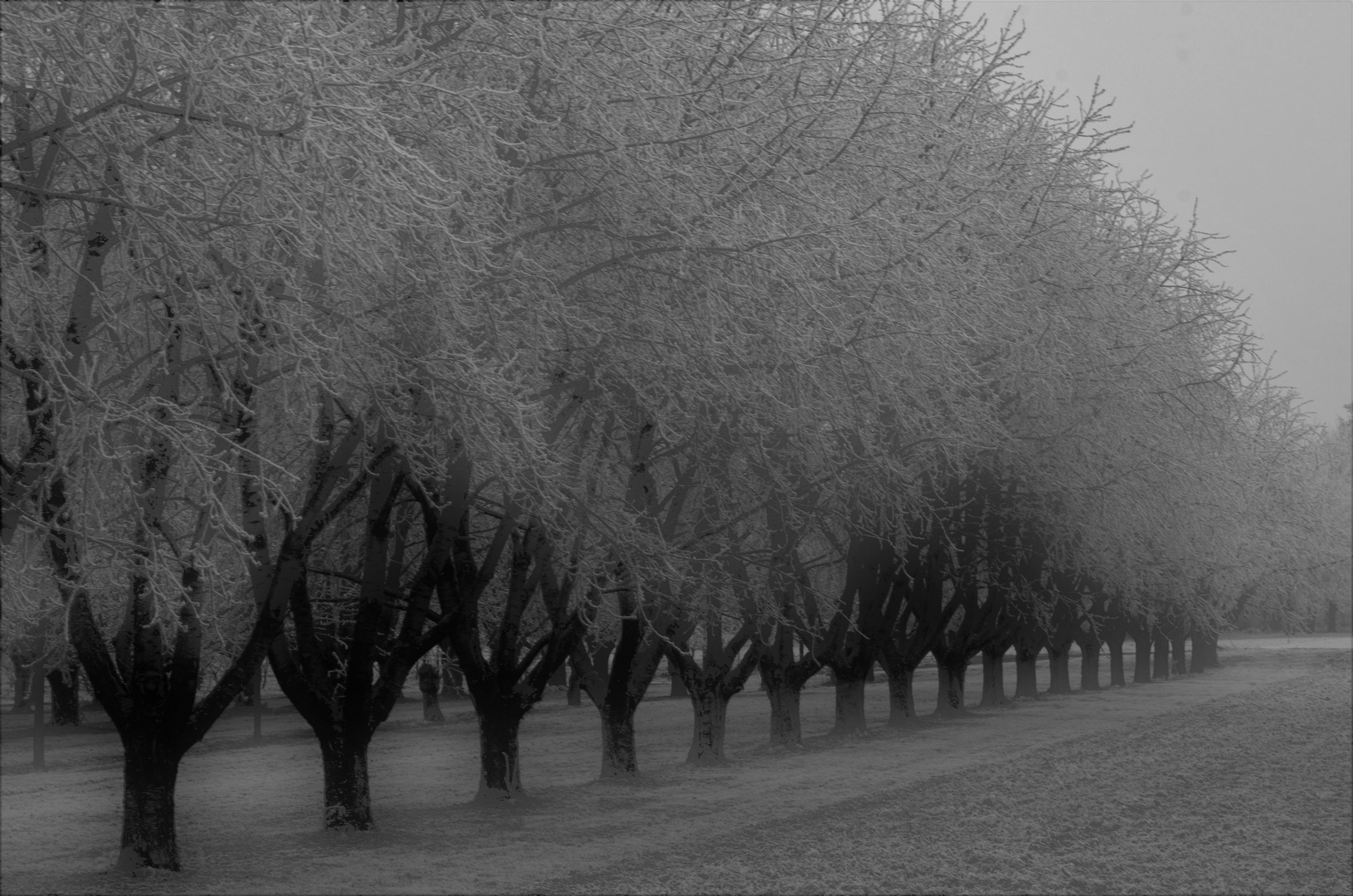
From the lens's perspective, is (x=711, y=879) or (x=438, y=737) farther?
(x=438, y=737)

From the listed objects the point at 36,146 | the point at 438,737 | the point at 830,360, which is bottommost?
the point at 438,737

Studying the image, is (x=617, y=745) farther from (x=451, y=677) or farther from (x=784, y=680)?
(x=451, y=677)

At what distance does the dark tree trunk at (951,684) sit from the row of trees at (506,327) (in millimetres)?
12993

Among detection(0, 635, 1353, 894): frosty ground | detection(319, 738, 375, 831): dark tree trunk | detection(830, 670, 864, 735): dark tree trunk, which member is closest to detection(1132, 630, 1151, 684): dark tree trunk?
detection(0, 635, 1353, 894): frosty ground

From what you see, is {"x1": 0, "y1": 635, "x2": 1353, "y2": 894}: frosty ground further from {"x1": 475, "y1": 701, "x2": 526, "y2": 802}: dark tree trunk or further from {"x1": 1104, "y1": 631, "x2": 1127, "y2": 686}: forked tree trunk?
{"x1": 1104, "y1": 631, "x2": 1127, "y2": 686}: forked tree trunk

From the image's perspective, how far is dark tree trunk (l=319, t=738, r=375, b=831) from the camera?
1434 cm

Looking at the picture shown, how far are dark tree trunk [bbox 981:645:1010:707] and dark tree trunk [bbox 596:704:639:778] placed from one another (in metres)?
18.2

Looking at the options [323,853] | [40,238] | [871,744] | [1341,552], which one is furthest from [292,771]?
[1341,552]

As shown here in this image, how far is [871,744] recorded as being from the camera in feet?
84.8

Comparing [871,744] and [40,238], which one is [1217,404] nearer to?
[871,744]

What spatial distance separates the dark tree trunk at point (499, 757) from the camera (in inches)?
663

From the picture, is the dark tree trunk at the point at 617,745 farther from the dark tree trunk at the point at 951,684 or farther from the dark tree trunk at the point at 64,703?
the dark tree trunk at the point at 64,703

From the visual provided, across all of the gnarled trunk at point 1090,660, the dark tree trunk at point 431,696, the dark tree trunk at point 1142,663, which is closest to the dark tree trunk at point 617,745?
the dark tree trunk at point 431,696

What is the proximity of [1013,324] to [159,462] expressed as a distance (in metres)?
9.42
